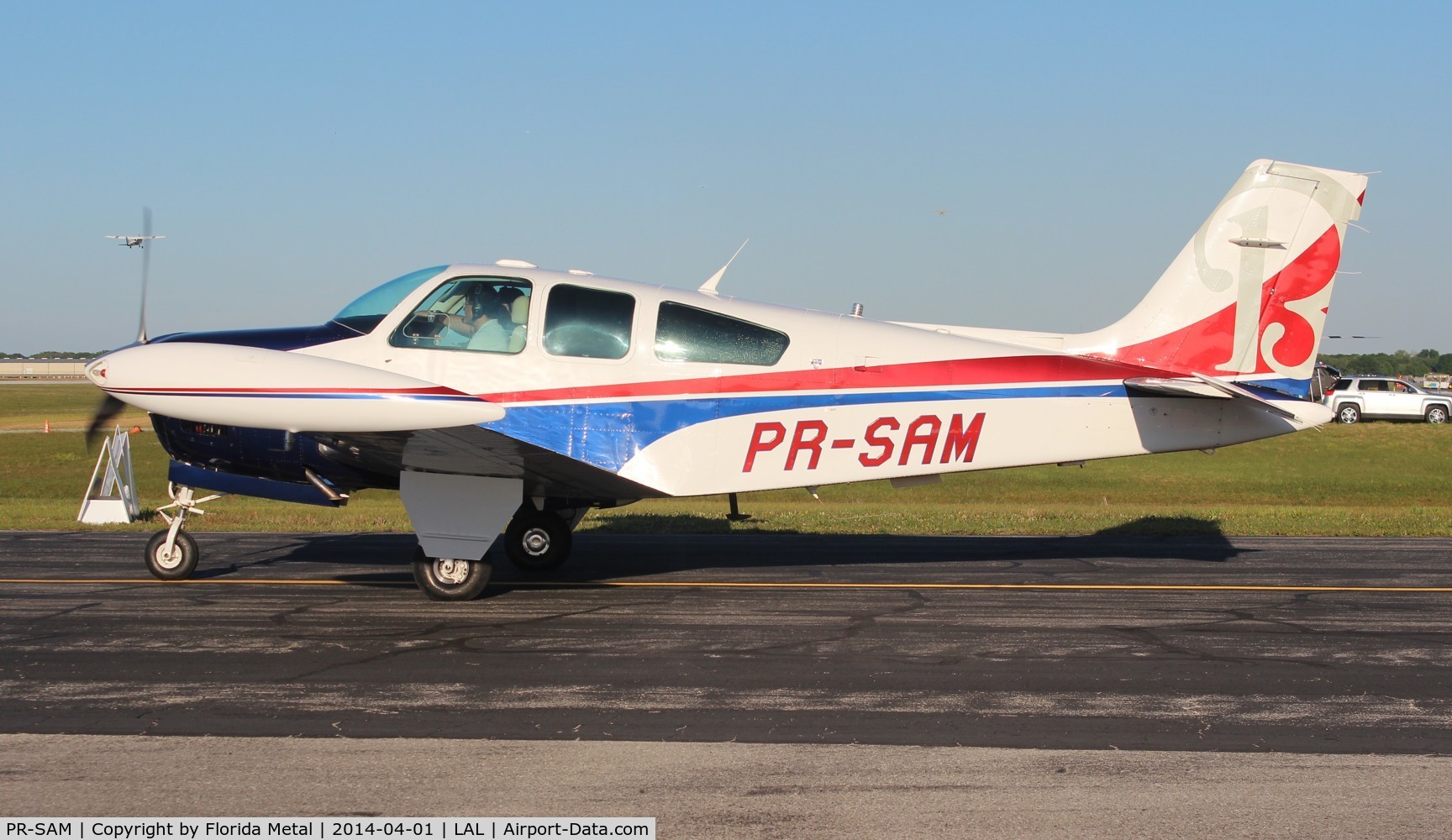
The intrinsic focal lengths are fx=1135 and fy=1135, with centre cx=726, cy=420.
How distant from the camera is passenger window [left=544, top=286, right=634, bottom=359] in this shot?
9578 millimetres

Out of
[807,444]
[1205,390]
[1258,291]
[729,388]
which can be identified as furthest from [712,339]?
[1258,291]

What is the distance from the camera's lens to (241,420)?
8.03m

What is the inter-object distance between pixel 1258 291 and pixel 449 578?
297 inches

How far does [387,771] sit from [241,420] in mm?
3862

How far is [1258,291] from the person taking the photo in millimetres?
10211

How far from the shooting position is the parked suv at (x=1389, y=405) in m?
42.4

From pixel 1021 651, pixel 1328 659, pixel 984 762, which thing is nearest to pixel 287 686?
pixel 984 762

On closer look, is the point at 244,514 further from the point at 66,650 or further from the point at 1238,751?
the point at 1238,751

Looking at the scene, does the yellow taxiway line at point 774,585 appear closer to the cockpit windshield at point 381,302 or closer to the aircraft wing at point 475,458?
the aircraft wing at point 475,458

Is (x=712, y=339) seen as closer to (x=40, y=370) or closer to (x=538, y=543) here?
(x=538, y=543)

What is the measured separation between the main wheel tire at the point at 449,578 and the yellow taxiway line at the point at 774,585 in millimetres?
897

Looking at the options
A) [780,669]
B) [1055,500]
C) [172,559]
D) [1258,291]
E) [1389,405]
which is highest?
[1258,291]

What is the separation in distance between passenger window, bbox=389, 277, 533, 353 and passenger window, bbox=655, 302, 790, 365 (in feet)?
3.94

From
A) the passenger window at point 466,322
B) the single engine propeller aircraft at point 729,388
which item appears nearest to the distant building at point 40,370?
the single engine propeller aircraft at point 729,388
